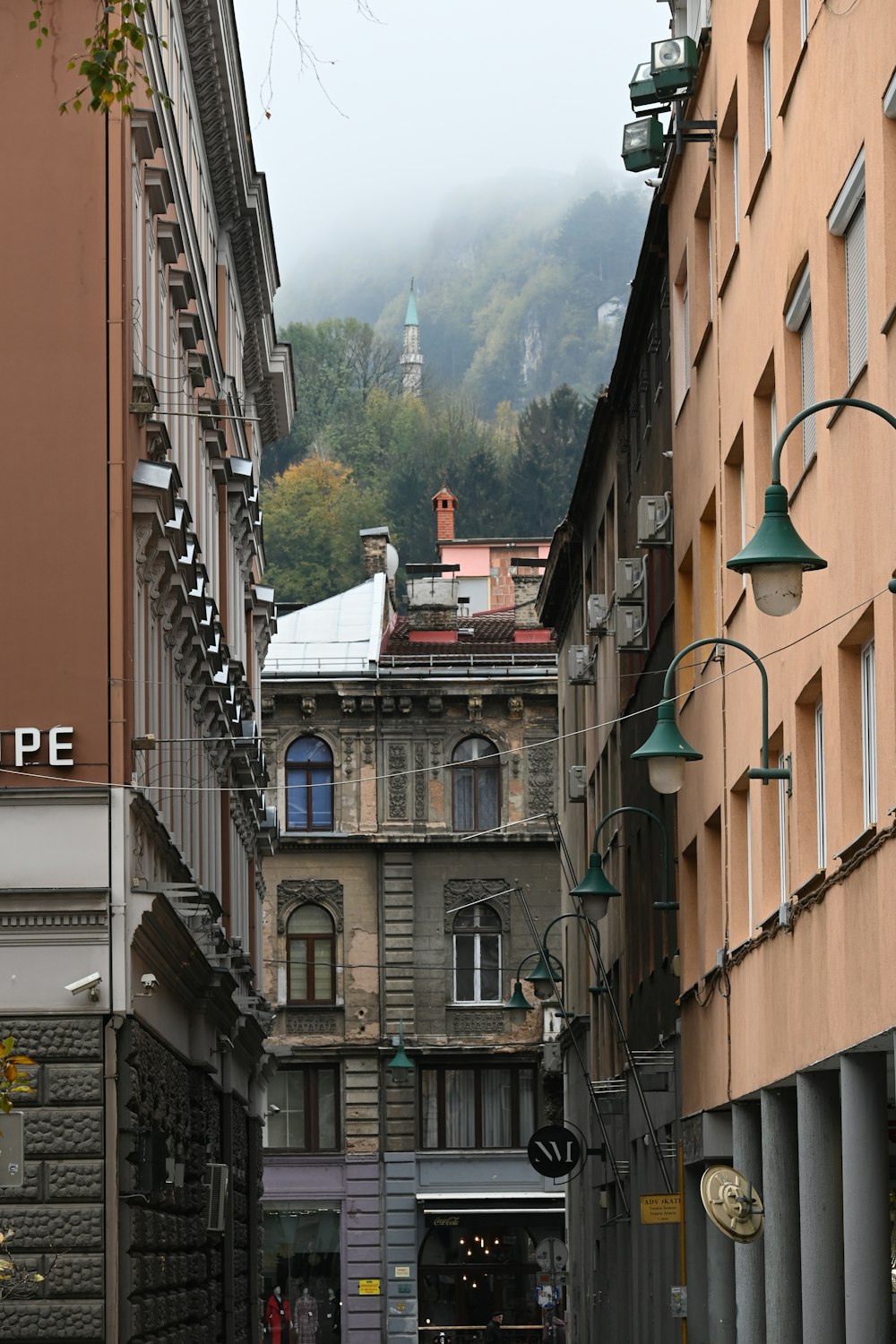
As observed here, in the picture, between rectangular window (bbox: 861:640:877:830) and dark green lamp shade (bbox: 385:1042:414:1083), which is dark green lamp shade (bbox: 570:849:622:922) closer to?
rectangular window (bbox: 861:640:877:830)

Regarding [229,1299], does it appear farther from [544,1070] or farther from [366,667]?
[366,667]

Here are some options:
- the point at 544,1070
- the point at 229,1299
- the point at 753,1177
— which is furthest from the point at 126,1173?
the point at 544,1070

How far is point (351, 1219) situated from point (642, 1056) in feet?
78.0

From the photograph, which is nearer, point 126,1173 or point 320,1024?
point 126,1173

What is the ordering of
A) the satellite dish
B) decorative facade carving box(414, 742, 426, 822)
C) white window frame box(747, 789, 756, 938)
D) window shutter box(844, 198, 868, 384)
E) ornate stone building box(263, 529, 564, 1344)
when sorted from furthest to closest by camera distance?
decorative facade carving box(414, 742, 426, 822)
ornate stone building box(263, 529, 564, 1344)
white window frame box(747, 789, 756, 938)
the satellite dish
window shutter box(844, 198, 868, 384)

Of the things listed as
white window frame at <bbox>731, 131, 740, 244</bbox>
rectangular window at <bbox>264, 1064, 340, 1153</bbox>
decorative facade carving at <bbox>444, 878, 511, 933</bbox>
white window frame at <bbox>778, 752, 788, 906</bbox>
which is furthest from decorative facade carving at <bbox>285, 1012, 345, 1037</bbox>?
white window frame at <bbox>778, 752, 788, 906</bbox>

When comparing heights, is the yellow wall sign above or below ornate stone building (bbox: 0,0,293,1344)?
below

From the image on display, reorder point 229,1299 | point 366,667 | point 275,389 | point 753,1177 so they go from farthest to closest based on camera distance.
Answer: point 366,667 < point 275,389 < point 229,1299 < point 753,1177

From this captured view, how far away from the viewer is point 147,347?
75.7ft

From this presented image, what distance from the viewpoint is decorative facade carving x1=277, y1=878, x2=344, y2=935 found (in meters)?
56.1

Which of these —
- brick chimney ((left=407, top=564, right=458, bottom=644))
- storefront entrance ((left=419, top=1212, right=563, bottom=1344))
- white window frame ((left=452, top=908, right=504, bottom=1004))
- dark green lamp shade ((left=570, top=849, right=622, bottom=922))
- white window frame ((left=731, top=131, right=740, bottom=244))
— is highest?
brick chimney ((left=407, top=564, right=458, bottom=644))

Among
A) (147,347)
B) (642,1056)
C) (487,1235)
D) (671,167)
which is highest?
(671,167)

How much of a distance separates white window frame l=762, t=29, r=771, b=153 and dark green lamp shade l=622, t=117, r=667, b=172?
5.41m

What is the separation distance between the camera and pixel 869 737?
16.3 m
